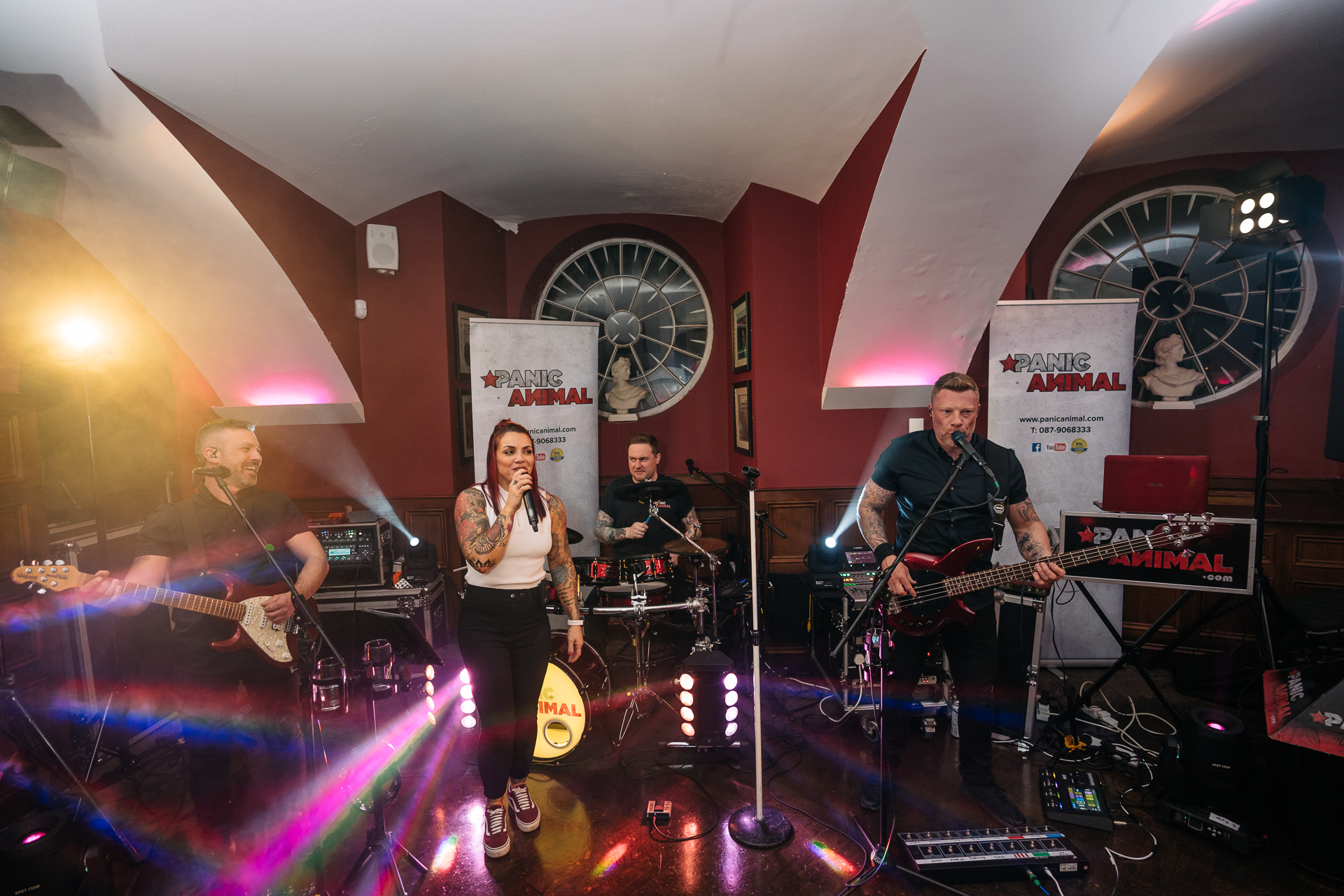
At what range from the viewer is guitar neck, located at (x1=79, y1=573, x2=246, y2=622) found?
7.31ft

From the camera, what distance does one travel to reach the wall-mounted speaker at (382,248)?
183 inches

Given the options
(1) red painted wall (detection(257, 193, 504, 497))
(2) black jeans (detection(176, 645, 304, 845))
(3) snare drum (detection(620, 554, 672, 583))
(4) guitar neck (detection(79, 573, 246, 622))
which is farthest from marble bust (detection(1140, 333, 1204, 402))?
(4) guitar neck (detection(79, 573, 246, 622))

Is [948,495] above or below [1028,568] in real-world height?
above

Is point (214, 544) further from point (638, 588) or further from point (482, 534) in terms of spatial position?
point (638, 588)

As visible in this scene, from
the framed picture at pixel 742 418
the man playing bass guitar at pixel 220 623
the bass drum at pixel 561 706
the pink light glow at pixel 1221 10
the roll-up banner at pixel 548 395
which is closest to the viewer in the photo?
the man playing bass guitar at pixel 220 623

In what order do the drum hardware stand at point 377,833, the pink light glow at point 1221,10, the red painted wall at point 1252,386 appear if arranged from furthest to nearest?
1. the red painted wall at point 1252,386
2. the pink light glow at point 1221,10
3. the drum hardware stand at point 377,833

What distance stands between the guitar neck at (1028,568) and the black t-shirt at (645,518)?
1.76 m

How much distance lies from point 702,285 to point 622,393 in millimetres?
1309

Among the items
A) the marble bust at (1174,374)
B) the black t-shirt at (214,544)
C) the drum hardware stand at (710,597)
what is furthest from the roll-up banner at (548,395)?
the marble bust at (1174,374)

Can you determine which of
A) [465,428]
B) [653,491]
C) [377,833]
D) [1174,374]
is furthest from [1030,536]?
[465,428]

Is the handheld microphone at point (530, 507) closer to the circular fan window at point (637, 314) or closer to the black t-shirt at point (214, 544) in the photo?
the black t-shirt at point (214, 544)

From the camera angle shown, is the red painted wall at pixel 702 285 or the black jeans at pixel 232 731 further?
the red painted wall at pixel 702 285

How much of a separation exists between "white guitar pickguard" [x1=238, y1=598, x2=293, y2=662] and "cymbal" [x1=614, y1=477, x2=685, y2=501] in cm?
188

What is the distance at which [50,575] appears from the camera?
2156 mm
